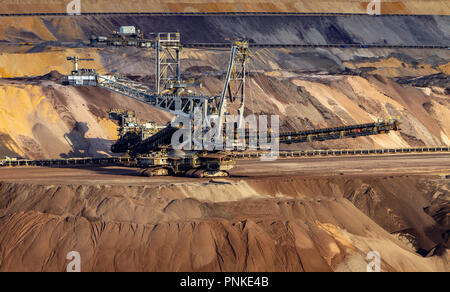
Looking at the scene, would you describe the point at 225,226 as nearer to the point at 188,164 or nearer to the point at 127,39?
the point at 188,164

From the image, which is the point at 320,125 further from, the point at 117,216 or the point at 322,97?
the point at 117,216

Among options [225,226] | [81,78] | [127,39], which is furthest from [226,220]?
[127,39]

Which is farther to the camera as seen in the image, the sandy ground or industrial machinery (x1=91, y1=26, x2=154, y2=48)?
industrial machinery (x1=91, y1=26, x2=154, y2=48)

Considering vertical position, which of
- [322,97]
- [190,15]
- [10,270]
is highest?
[190,15]

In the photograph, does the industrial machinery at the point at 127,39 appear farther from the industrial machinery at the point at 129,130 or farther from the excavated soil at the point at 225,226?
the excavated soil at the point at 225,226

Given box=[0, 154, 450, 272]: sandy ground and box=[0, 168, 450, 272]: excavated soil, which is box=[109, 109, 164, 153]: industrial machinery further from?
box=[0, 168, 450, 272]: excavated soil

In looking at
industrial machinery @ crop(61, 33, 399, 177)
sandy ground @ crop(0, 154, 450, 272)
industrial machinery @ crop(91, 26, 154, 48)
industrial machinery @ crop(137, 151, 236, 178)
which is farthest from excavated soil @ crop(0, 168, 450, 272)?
industrial machinery @ crop(91, 26, 154, 48)

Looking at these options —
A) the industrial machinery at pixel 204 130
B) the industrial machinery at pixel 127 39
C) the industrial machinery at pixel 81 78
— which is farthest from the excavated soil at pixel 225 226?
the industrial machinery at pixel 127 39

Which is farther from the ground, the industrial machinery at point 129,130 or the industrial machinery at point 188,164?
the industrial machinery at point 129,130

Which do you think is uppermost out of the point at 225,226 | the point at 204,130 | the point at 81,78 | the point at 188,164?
the point at 81,78

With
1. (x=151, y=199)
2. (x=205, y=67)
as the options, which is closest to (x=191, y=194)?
(x=151, y=199)

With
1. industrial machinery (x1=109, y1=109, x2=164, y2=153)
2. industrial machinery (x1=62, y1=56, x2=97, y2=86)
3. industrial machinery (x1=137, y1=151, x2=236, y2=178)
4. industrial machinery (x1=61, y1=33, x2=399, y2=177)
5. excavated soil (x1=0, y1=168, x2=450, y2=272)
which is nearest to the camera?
excavated soil (x1=0, y1=168, x2=450, y2=272)
